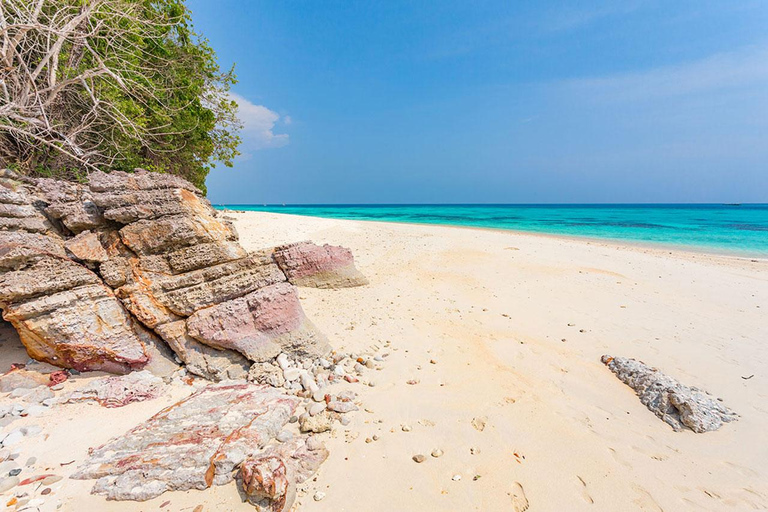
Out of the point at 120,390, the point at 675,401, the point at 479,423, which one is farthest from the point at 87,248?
the point at 675,401

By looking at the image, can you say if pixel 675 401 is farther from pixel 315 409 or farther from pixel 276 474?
pixel 276 474

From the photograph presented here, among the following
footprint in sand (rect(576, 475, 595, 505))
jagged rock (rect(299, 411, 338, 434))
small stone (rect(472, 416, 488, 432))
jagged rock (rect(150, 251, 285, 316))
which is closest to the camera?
footprint in sand (rect(576, 475, 595, 505))

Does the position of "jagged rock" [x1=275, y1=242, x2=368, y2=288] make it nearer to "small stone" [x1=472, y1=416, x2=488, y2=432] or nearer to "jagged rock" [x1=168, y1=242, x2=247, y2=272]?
"jagged rock" [x1=168, y1=242, x2=247, y2=272]

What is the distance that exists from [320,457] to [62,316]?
4257 mm

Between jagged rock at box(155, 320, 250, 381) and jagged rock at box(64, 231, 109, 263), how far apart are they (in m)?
1.54

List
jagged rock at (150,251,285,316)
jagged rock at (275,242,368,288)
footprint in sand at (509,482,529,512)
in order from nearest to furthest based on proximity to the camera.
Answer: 1. footprint in sand at (509,482,529,512)
2. jagged rock at (150,251,285,316)
3. jagged rock at (275,242,368,288)

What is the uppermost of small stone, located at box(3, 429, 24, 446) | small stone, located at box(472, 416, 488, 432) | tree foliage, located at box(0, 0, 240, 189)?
tree foliage, located at box(0, 0, 240, 189)

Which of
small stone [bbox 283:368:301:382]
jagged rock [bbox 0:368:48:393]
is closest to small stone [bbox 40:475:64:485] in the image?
jagged rock [bbox 0:368:48:393]

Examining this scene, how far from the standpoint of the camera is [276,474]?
2.81 meters

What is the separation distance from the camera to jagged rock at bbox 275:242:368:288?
8.23 meters

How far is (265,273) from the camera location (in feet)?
18.7

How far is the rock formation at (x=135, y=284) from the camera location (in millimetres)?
4289

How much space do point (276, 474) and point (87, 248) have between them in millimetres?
4842

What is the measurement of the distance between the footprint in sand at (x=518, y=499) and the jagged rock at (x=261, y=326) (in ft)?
11.1
